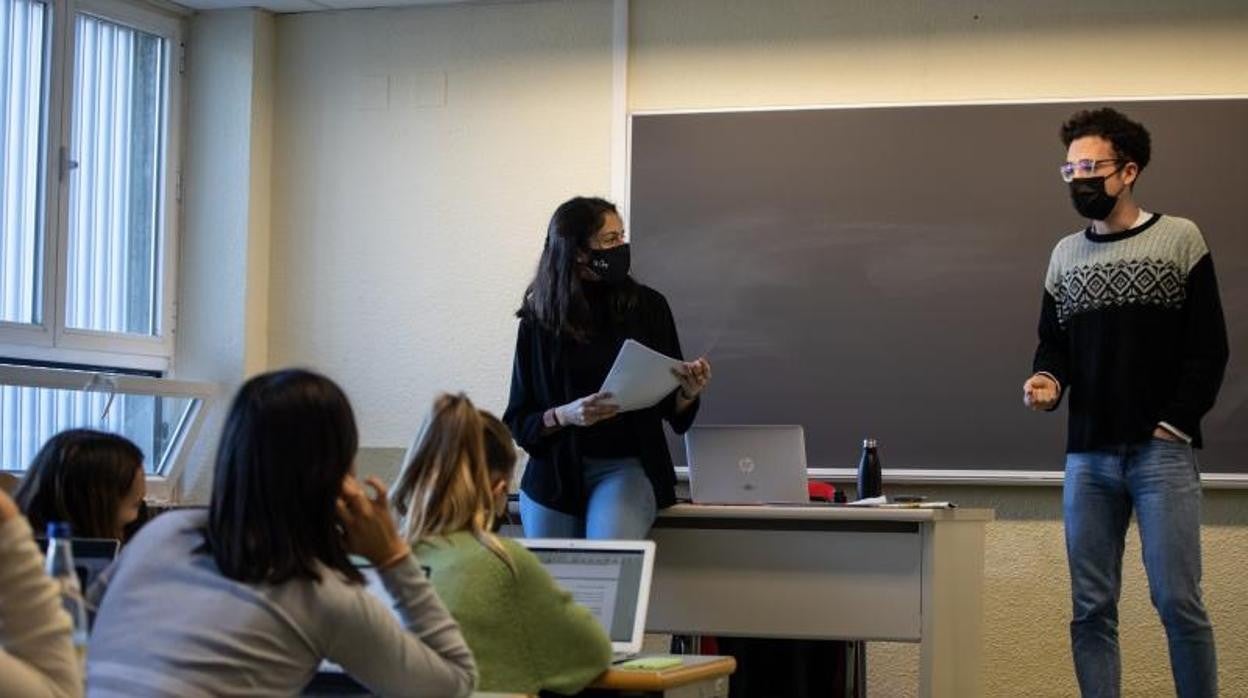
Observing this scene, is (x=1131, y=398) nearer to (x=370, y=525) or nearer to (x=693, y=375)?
(x=693, y=375)

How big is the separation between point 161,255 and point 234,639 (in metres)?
4.65

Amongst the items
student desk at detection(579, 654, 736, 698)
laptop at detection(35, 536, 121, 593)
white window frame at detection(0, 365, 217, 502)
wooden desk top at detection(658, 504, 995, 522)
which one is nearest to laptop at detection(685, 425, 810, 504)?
wooden desk top at detection(658, 504, 995, 522)

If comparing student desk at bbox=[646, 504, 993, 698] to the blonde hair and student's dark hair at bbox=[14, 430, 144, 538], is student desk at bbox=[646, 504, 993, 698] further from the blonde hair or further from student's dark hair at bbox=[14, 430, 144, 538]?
student's dark hair at bbox=[14, 430, 144, 538]

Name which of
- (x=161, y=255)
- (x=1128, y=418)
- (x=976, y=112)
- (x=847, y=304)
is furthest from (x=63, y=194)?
(x=1128, y=418)

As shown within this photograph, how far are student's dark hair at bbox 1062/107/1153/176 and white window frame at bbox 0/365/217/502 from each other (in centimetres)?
346

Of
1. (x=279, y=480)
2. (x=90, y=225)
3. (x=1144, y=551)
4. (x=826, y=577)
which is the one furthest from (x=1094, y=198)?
(x=90, y=225)

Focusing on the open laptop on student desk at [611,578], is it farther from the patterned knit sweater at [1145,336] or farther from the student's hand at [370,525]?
the patterned knit sweater at [1145,336]

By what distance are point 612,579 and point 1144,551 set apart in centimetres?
166

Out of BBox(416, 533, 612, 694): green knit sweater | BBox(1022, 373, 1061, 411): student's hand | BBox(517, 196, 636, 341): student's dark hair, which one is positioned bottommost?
BBox(416, 533, 612, 694): green knit sweater

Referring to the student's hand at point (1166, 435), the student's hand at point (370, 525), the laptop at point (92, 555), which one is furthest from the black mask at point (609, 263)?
the student's hand at point (370, 525)

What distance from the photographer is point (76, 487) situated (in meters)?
3.02

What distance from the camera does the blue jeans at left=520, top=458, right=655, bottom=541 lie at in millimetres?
4289

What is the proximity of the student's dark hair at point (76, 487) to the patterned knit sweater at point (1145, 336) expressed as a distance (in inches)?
95.5

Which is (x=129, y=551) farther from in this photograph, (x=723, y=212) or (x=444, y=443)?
(x=723, y=212)
